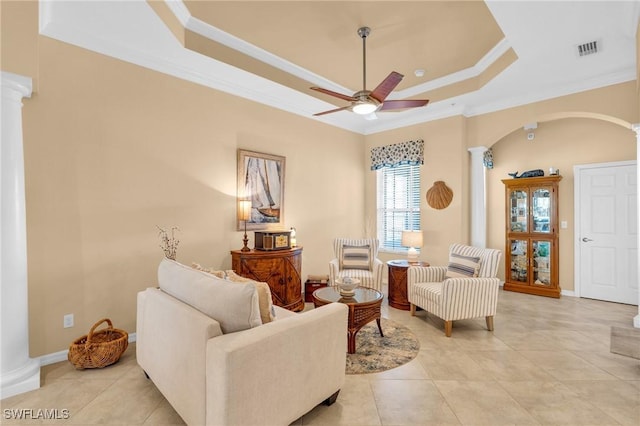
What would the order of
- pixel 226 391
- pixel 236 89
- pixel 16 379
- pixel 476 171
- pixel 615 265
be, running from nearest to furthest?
pixel 226 391 < pixel 16 379 < pixel 236 89 < pixel 615 265 < pixel 476 171

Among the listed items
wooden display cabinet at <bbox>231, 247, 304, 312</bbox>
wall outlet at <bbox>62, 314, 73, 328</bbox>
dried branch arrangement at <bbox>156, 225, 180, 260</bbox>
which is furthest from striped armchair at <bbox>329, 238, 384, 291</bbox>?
wall outlet at <bbox>62, 314, 73, 328</bbox>

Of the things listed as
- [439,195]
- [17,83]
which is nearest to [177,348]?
[17,83]

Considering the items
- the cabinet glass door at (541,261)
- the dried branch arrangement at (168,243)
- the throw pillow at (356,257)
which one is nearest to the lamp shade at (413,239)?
the throw pillow at (356,257)

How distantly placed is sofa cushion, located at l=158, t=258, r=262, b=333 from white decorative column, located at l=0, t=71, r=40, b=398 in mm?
1388

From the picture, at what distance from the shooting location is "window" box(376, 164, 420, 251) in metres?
5.36

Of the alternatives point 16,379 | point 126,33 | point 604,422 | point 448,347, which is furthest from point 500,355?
point 126,33

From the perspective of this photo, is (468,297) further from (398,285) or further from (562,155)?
(562,155)

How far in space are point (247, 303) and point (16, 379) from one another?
2038 mm

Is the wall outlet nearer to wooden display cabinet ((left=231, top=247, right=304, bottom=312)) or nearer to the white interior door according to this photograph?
wooden display cabinet ((left=231, top=247, right=304, bottom=312))

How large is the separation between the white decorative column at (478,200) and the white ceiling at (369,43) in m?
0.78

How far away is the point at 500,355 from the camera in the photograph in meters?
2.89

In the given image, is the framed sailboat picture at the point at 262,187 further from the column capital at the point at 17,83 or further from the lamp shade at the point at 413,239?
the column capital at the point at 17,83

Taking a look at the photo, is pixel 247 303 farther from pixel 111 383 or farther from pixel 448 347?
pixel 448 347

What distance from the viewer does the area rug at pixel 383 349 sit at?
106 inches
